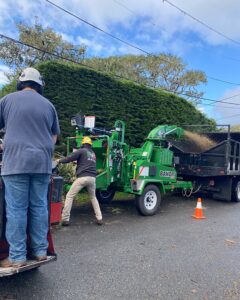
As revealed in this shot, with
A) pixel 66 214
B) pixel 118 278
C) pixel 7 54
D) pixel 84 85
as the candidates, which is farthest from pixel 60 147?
pixel 7 54

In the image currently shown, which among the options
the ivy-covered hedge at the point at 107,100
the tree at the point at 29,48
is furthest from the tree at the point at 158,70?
the ivy-covered hedge at the point at 107,100

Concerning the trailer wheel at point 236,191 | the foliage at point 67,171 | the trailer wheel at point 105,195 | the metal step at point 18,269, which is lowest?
the metal step at point 18,269

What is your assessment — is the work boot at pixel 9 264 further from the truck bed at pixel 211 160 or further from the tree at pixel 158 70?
the tree at pixel 158 70

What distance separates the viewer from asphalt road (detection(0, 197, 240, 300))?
3660 millimetres

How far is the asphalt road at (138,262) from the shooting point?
→ 12.0 feet

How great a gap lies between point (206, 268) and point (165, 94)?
372 inches

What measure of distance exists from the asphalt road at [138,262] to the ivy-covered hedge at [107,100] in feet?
12.4

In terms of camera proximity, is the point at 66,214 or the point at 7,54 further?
the point at 7,54

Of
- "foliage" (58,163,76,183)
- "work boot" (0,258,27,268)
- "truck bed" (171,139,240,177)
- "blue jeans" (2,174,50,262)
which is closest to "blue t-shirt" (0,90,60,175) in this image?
"blue jeans" (2,174,50,262)

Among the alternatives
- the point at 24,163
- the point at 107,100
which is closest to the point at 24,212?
the point at 24,163

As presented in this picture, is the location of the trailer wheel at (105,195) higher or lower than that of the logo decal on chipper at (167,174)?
lower

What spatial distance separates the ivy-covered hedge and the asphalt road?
149 inches

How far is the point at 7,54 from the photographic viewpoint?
73.4 ft

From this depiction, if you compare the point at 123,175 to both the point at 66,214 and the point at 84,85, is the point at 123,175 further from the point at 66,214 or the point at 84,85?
the point at 84,85
